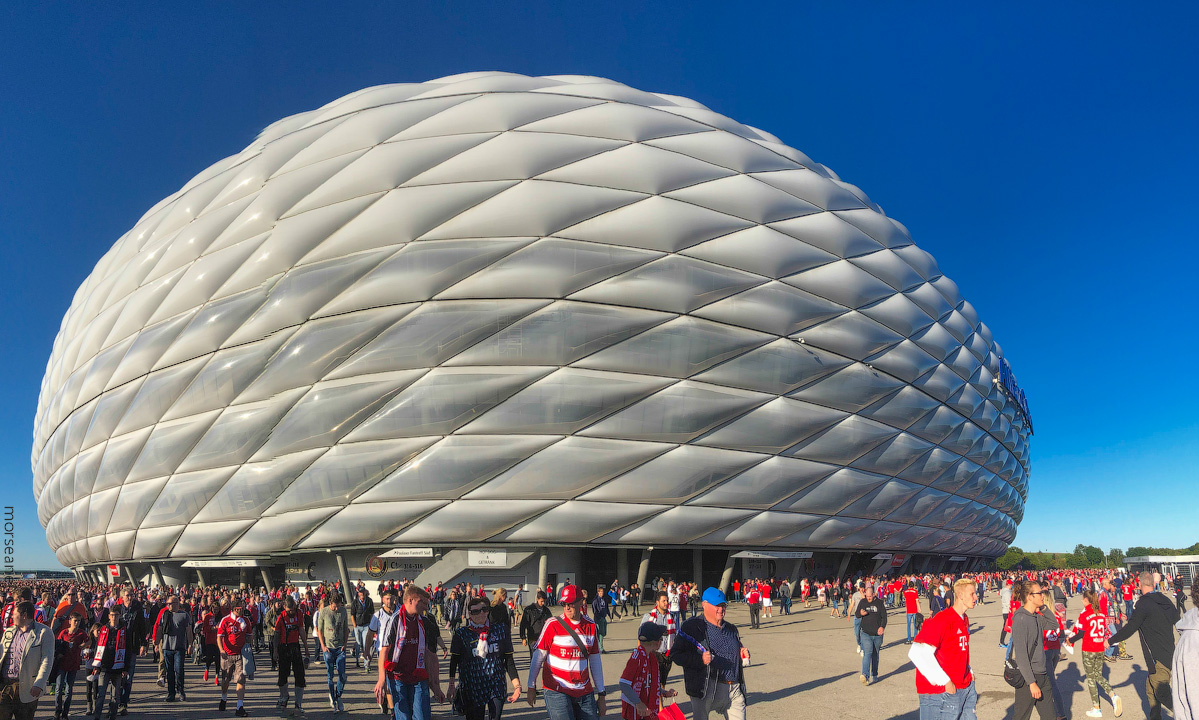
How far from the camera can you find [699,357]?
20.8 metres

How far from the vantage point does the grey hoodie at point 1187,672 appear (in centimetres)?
449

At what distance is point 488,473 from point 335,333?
236 inches

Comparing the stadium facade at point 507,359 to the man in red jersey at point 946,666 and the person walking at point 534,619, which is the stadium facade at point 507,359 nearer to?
the person walking at point 534,619

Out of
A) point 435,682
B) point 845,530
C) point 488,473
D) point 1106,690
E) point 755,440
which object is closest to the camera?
point 435,682

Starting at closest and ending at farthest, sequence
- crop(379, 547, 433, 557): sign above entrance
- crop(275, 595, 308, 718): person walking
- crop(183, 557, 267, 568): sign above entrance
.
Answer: crop(275, 595, 308, 718): person walking
crop(379, 547, 433, 557): sign above entrance
crop(183, 557, 267, 568): sign above entrance

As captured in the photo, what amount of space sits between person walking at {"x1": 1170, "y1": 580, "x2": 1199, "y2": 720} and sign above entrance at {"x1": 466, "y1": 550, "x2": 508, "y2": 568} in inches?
671

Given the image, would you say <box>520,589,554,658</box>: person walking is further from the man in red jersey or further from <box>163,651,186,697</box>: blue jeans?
the man in red jersey

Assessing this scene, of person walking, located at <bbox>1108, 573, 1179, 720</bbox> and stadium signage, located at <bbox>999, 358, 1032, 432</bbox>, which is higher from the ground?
stadium signage, located at <bbox>999, 358, 1032, 432</bbox>

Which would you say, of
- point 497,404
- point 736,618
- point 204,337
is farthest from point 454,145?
point 736,618

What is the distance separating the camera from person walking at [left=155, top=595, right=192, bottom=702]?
9484 mm

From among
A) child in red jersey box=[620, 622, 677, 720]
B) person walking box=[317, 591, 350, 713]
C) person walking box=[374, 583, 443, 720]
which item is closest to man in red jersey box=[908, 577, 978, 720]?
child in red jersey box=[620, 622, 677, 720]

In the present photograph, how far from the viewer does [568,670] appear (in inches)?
189

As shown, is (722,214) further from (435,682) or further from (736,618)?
(435,682)

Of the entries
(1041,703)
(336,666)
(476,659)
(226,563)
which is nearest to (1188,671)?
(1041,703)
